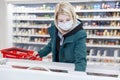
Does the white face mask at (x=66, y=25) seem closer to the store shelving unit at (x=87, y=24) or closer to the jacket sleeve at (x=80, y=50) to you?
the jacket sleeve at (x=80, y=50)

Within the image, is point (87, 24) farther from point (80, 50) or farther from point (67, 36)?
point (80, 50)

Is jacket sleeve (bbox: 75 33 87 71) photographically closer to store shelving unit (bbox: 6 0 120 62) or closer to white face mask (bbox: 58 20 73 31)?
white face mask (bbox: 58 20 73 31)

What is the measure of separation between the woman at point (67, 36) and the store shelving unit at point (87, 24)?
3182 mm

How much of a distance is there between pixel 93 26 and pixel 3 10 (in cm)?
234

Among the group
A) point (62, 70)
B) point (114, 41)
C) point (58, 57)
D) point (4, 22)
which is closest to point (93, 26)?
point (114, 41)

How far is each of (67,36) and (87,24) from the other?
3.38m

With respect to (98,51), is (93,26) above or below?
above

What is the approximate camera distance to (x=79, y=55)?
6.59ft

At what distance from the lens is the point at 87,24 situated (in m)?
5.45

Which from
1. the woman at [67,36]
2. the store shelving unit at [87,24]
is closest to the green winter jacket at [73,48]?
the woman at [67,36]

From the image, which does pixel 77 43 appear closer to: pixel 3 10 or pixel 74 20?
pixel 74 20

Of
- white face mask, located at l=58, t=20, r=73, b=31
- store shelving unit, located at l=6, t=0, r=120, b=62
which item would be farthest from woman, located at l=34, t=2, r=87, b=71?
store shelving unit, located at l=6, t=0, r=120, b=62

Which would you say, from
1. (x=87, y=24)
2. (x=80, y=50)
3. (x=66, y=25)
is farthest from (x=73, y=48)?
(x=87, y=24)

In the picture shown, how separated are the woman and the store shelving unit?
3182mm
